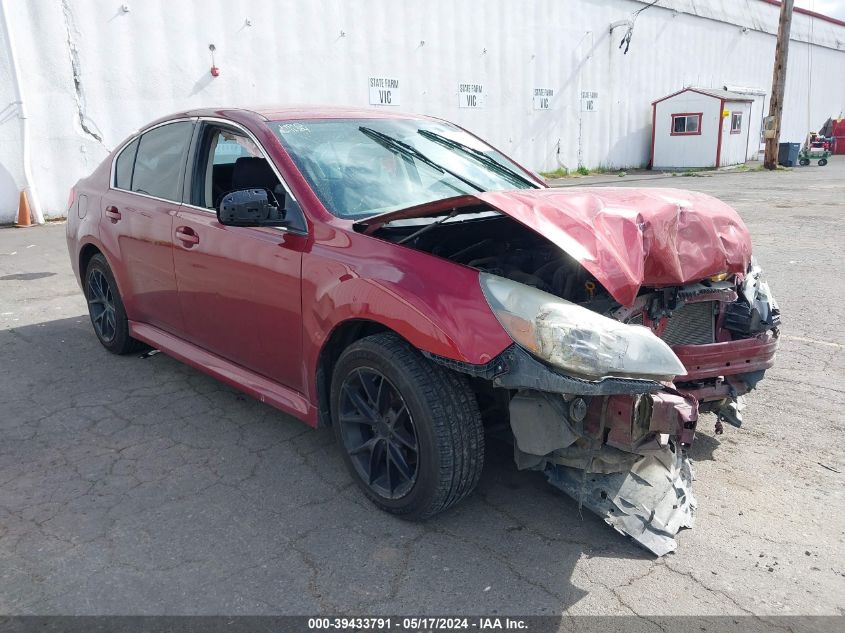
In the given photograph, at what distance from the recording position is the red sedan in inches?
103

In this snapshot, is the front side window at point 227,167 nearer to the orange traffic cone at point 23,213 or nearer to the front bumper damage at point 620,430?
the front bumper damage at point 620,430

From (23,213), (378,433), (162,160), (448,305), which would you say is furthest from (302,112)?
(23,213)

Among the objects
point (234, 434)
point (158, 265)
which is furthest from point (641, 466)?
point (158, 265)

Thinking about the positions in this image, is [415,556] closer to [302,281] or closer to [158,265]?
[302,281]

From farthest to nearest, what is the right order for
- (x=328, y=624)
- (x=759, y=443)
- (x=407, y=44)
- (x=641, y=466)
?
1. (x=407, y=44)
2. (x=759, y=443)
3. (x=641, y=466)
4. (x=328, y=624)

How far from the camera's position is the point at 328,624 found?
7.91 ft

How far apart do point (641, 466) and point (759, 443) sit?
1.04 m

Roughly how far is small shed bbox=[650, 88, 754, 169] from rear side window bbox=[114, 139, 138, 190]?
25.6m

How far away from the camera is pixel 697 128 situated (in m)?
26.5

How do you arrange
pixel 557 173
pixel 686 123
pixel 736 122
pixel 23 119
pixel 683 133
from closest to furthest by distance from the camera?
1. pixel 23 119
2. pixel 557 173
3. pixel 686 123
4. pixel 683 133
5. pixel 736 122

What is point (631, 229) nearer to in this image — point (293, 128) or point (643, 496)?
point (643, 496)

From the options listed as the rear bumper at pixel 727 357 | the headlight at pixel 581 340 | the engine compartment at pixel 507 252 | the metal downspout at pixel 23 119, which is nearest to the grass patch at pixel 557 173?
the metal downspout at pixel 23 119

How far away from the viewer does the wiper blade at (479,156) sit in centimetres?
421

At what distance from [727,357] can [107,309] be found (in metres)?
4.21
